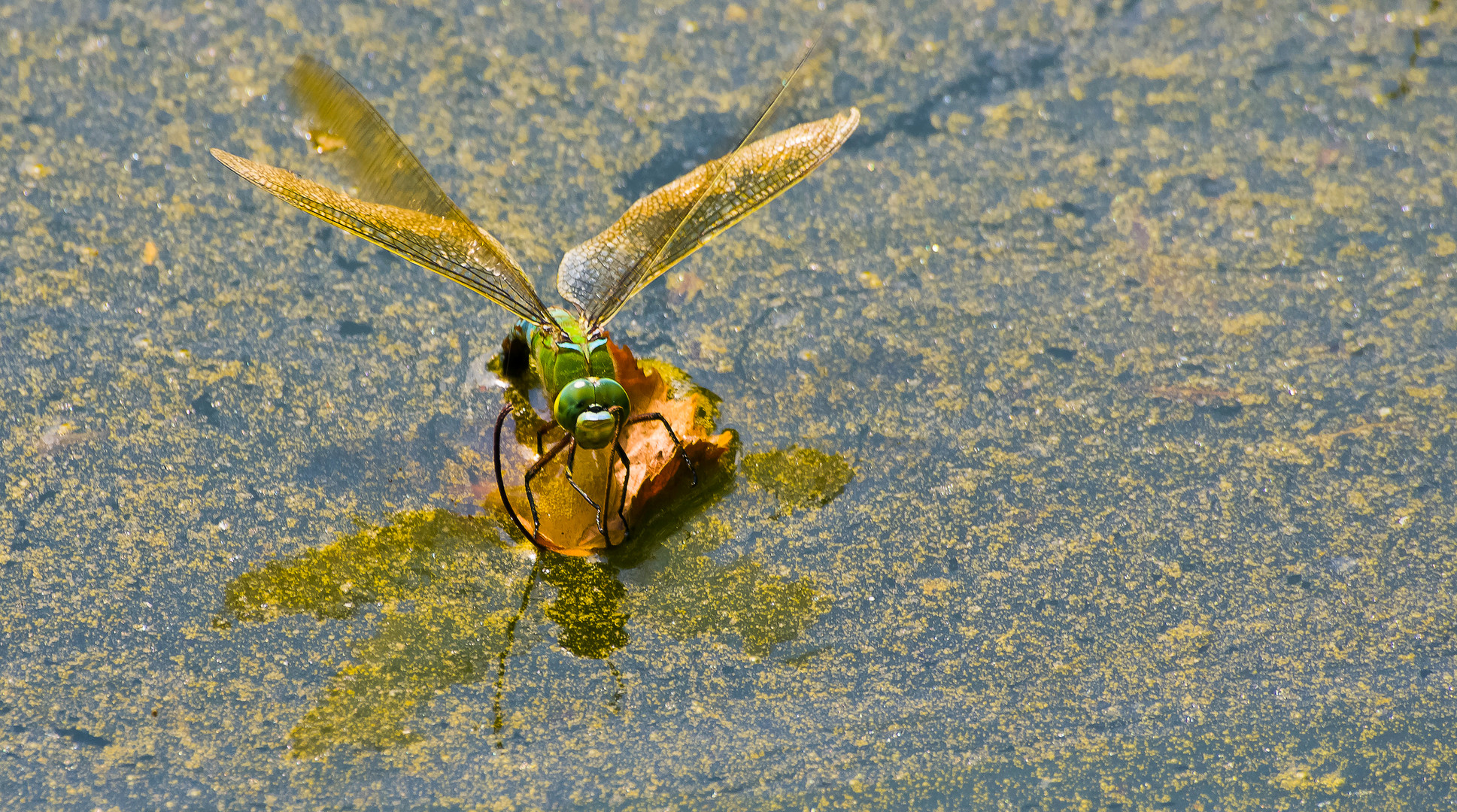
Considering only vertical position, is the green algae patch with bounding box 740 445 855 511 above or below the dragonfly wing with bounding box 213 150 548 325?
below

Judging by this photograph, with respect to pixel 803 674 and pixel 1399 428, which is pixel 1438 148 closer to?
pixel 1399 428

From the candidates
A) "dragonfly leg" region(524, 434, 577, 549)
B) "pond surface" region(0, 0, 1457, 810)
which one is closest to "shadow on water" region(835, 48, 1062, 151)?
"pond surface" region(0, 0, 1457, 810)

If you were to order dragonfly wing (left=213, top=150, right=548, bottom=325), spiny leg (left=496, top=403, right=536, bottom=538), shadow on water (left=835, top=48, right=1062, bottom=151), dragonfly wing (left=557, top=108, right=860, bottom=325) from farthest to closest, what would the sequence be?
shadow on water (left=835, top=48, right=1062, bottom=151), dragonfly wing (left=557, top=108, right=860, bottom=325), dragonfly wing (left=213, top=150, right=548, bottom=325), spiny leg (left=496, top=403, right=536, bottom=538)

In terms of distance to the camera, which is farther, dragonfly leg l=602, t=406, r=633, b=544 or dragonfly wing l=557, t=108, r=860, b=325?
dragonfly wing l=557, t=108, r=860, b=325

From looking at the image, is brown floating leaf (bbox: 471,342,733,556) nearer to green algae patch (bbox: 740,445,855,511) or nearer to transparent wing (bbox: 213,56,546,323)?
green algae patch (bbox: 740,445,855,511)

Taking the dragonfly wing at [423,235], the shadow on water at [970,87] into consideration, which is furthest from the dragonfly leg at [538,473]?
the shadow on water at [970,87]

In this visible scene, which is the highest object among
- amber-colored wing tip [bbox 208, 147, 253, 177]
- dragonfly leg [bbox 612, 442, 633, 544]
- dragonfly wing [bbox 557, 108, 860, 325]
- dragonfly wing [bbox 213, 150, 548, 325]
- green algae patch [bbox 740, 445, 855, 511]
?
amber-colored wing tip [bbox 208, 147, 253, 177]
